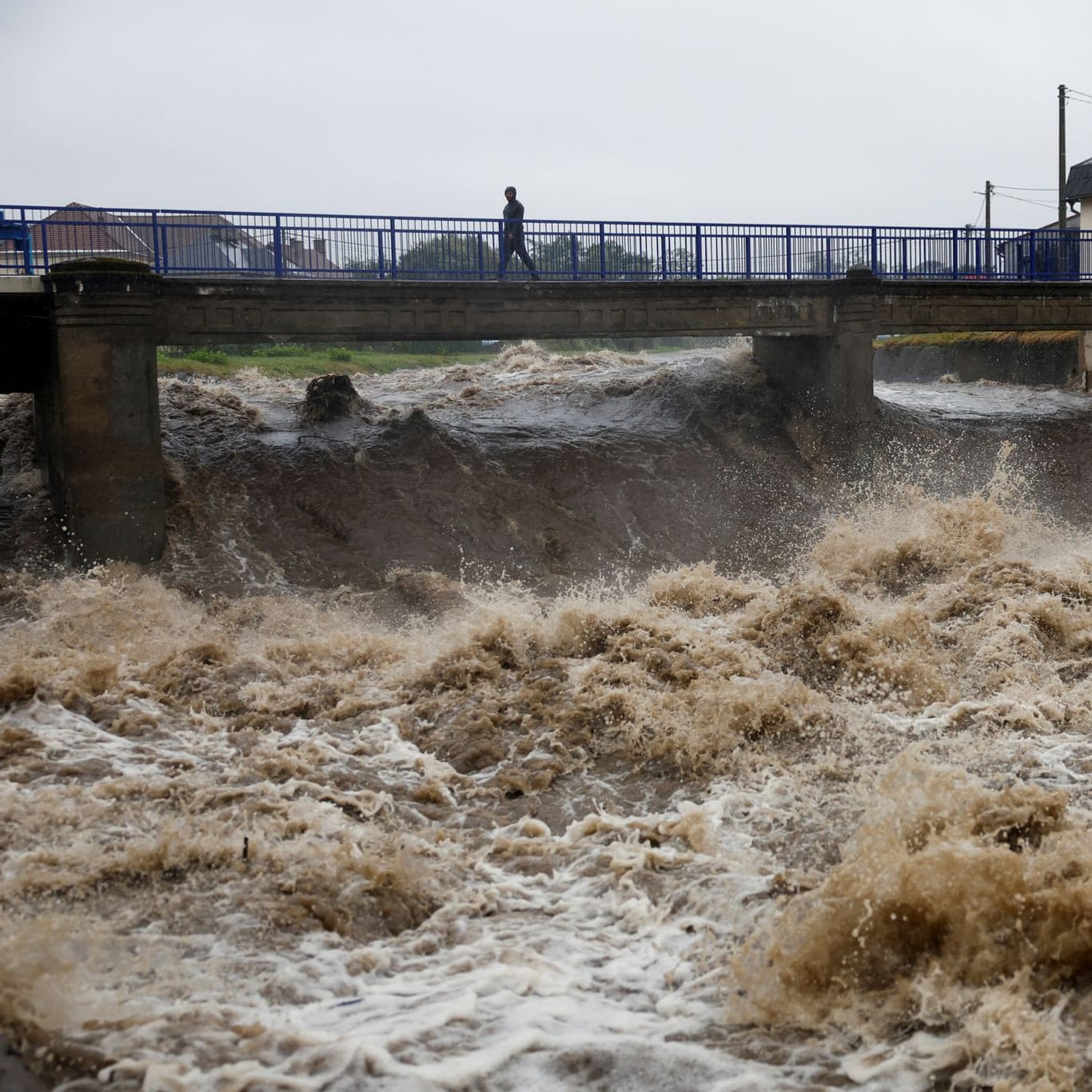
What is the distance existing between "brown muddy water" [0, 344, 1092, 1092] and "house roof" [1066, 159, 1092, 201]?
44.7ft

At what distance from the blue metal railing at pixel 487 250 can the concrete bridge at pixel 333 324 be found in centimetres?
58

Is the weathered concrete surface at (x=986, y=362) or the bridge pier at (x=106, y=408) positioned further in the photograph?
the weathered concrete surface at (x=986, y=362)

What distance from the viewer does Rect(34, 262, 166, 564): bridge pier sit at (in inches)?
602

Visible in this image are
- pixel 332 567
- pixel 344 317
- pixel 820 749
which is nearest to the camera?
pixel 820 749

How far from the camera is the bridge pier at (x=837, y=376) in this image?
68.6 feet

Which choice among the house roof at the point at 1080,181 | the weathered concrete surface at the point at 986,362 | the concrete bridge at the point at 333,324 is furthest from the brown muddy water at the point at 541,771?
the house roof at the point at 1080,181

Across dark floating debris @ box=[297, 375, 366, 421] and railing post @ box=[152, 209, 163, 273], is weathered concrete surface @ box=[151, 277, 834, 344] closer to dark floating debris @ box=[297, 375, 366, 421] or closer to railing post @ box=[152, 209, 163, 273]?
railing post @ box=[152, 209, 163, 273]

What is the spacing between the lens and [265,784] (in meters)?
8.80

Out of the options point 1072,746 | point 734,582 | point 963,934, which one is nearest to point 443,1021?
point 963,934

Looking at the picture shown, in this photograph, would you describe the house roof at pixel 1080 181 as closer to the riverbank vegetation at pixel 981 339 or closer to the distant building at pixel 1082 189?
the distant building at pixel 1082 189

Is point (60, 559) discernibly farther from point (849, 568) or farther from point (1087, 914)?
point (1087, 914)

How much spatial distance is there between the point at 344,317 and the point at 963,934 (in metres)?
13.7

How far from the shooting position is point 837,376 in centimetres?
2092

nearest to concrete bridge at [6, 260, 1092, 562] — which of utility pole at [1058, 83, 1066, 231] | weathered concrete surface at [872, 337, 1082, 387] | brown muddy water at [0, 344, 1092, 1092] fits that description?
brown muddy water at [0, 344, 1092, 1092]
